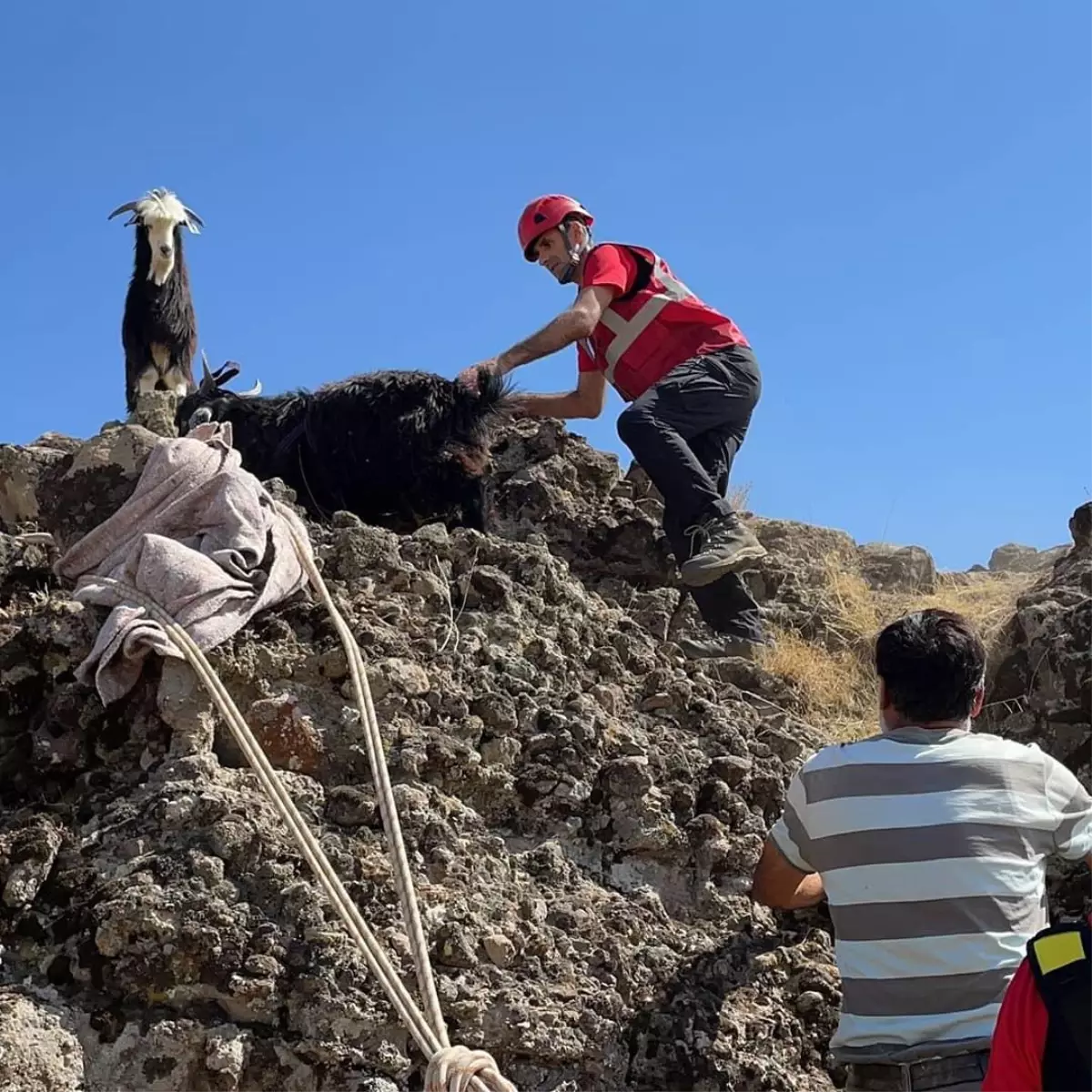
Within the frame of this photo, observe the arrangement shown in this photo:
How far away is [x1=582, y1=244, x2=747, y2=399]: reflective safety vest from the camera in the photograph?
565 centimetres

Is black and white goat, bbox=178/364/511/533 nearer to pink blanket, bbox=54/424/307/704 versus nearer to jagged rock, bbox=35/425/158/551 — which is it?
jagged rock, bbox=35/425/158/551

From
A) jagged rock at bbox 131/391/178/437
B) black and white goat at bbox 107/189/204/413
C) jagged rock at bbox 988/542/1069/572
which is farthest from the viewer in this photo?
black and white goat at bbox 107/189/204/413

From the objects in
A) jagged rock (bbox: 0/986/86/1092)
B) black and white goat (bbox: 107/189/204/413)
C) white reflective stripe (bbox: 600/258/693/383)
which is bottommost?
jagged rock (bbox: 0/986/86/1092)

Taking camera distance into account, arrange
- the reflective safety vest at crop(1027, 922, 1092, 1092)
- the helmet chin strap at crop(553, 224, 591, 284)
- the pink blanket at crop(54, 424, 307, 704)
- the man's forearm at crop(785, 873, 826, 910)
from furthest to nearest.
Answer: the helmet chin strap at crop(553, 224, 591, 284), the pink blanket at crop(54, 424, 307, 704), the man's forearm at crop(785, 873, 826, 910), the reflective safety vest at crop(1027, 922, 1092, 1092)

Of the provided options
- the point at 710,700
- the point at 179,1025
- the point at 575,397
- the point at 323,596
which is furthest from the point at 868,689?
the point at 179,1025

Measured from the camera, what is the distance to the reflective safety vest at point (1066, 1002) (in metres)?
1.84

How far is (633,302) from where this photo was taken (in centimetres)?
564

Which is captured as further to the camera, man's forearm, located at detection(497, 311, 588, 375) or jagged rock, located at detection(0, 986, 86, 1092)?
man's forearm, located at detection(497, 311, 588, 375)

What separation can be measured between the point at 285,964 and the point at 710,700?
6.66ft

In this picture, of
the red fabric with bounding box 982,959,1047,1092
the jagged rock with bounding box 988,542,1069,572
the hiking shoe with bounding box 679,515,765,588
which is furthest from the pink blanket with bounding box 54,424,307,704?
the jagged rock with bounding box 988,542,1069,572

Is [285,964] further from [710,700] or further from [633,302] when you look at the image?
[633,302]

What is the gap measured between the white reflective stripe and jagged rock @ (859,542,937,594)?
239cm

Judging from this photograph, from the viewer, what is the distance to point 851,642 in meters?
6.14

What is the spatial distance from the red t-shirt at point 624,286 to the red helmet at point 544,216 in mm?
188
